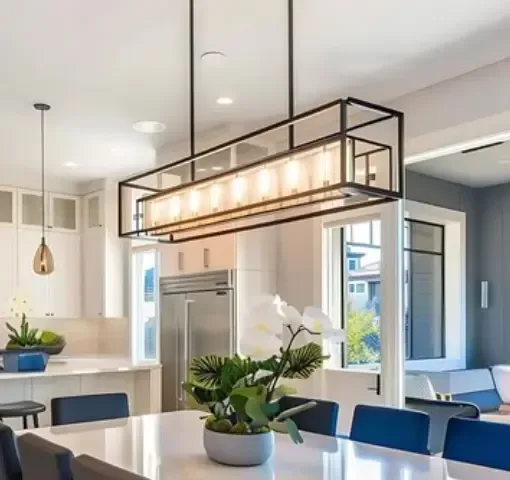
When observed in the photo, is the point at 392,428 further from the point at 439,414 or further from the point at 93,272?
the point at 93,272

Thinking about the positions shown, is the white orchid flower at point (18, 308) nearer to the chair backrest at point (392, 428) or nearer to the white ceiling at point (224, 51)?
the white ceiling at point (224, 51)

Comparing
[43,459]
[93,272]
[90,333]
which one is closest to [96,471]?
[43,459]

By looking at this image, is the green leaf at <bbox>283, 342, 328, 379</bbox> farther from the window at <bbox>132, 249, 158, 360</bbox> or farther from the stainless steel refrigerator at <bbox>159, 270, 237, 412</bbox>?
the window at <bbox>132, 249, 158, 360</bbox>

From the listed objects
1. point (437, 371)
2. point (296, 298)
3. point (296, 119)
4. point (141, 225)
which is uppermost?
point (296, 119)

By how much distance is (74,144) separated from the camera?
567 cm

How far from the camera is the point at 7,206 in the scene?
7086 millimetres

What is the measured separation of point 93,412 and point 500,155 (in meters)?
3.87

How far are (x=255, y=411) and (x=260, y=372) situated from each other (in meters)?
0.19

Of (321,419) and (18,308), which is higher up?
(18,308)

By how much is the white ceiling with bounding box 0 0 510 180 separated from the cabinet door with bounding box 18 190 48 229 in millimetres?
2249

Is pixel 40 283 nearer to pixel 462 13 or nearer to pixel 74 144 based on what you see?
pixel 74 144

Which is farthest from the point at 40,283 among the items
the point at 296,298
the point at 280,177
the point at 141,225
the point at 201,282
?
the point at 280,177

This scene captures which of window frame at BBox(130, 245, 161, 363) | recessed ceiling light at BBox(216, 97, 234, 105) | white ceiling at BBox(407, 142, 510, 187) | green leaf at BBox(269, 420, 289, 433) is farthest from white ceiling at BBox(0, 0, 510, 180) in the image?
window frame at BBox(130, 245, 161, 363)

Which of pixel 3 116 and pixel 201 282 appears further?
pixel 201 282
